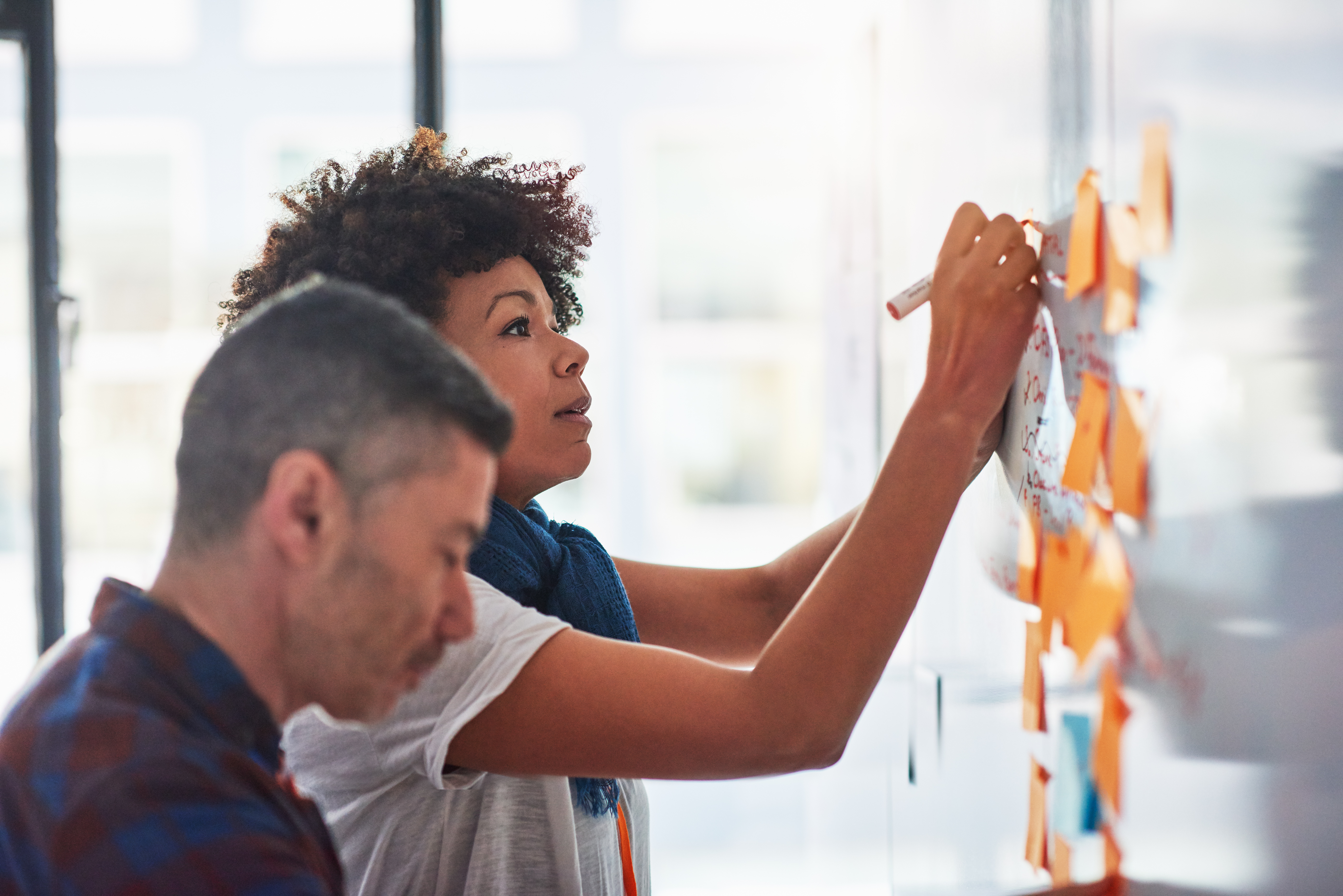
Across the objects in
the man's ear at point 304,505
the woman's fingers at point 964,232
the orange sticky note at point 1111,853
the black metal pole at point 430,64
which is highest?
the black metal pole at point 430,64

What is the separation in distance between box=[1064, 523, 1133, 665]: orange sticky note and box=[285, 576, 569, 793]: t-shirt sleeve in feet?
1.23

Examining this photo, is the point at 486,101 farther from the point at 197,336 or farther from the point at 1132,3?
the point at 1132,3

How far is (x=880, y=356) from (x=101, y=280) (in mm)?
3180

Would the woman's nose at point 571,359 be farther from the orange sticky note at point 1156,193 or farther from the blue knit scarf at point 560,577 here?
the orange sticky note at point 1156,193

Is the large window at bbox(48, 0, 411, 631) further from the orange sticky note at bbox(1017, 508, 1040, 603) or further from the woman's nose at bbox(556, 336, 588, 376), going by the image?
the orange sticky note at bbox(1017, 508, 1040, 603)

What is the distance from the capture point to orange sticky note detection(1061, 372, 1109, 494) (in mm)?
735

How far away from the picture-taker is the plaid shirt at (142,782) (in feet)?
1.65

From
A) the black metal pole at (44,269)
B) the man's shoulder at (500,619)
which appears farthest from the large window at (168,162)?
the man's shoulder at (500,619)

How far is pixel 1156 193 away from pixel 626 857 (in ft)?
2.52

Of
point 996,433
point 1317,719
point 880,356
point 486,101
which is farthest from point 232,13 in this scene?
point 1317,719

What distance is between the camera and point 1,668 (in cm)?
246

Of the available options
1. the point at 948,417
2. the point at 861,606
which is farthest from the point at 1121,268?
the point at 861,606

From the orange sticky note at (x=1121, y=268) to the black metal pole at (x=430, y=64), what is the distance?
5.99 feet

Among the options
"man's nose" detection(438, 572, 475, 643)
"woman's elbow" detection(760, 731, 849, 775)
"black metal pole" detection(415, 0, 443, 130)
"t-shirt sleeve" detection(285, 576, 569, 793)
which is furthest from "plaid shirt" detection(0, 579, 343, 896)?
"black metal pole" detection(415, 0, 443, 130)
